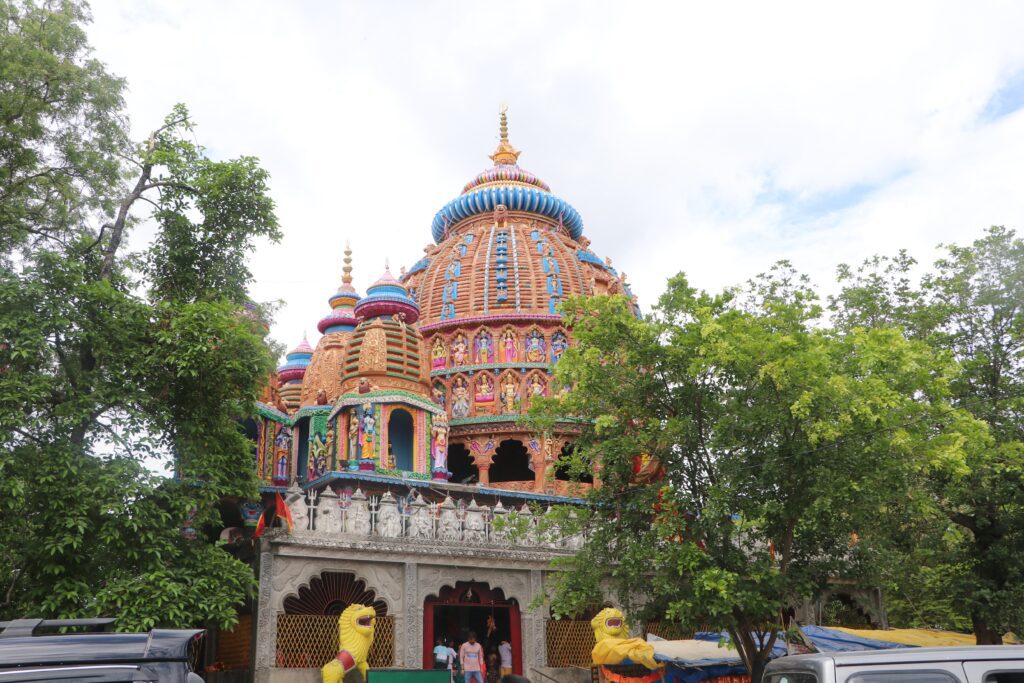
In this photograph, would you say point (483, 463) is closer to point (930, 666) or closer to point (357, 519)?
point (357, 519)

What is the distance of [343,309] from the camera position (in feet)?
114

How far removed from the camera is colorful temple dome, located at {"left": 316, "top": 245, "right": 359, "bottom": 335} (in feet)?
112

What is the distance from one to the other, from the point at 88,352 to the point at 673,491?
30.9ft

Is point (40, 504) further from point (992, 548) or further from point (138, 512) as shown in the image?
point (992, 548)

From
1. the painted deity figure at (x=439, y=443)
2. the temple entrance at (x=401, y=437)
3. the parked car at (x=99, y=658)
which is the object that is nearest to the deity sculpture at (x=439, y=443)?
the painted deity figure at (x=439, y=443)

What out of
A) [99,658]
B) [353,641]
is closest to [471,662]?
[353,641]

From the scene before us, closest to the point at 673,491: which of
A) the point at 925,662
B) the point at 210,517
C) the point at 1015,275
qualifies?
the point at 210,517

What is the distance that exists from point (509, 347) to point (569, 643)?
51.8 ft

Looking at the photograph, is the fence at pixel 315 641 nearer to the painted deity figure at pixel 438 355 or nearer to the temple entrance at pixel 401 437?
the temple entrance at pixel 401 437

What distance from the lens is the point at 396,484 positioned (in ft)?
80.6

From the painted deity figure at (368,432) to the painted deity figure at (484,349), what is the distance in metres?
8.10

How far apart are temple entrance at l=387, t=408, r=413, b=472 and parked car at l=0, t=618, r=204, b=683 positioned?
894 inches

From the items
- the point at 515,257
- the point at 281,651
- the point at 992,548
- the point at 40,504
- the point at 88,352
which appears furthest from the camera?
the point at 515,257

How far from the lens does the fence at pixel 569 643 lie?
18.2m
